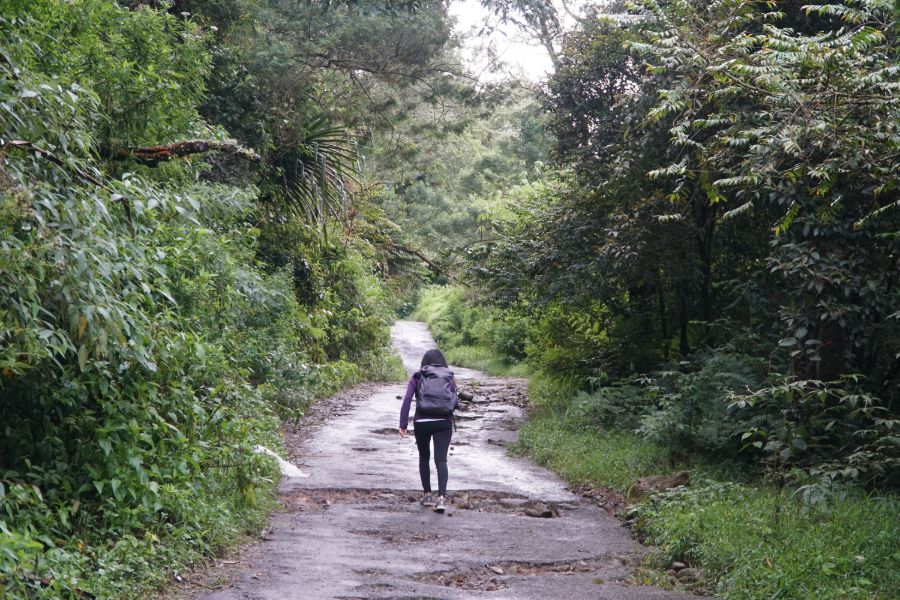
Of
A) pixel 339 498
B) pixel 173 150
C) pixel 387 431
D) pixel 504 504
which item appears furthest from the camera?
pixel 387 431

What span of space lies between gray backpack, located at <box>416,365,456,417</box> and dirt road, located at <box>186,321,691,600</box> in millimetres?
1070

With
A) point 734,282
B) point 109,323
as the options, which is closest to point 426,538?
point 109,323

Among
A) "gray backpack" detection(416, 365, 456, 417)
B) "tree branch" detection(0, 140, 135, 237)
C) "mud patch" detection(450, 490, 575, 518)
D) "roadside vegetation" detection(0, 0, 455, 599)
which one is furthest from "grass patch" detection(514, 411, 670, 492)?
"tree branch" detection(0, 140, 135, 237)

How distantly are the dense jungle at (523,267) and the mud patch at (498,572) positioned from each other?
0.50 meters

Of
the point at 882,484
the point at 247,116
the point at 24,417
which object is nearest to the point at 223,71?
the point at 247,116

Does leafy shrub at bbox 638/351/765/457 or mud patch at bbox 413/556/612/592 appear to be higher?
leafy shrub at bbox 638/351/765/457

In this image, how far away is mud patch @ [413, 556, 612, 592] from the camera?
680 centimetres

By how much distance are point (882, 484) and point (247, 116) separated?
35.4ft

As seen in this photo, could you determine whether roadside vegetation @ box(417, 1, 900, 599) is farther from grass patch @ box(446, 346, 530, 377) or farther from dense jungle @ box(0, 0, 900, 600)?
grass patch @ box(446, 346, 530, 377)

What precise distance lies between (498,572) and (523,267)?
34.7 ft

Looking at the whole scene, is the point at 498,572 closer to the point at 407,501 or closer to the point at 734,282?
the point at 407,501

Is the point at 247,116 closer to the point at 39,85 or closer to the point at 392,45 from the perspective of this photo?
the point at 392,45

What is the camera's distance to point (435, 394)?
977 cm

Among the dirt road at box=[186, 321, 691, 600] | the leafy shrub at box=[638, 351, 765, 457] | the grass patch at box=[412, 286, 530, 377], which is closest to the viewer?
the dirt road at box=[186, 321, 691, 600]
